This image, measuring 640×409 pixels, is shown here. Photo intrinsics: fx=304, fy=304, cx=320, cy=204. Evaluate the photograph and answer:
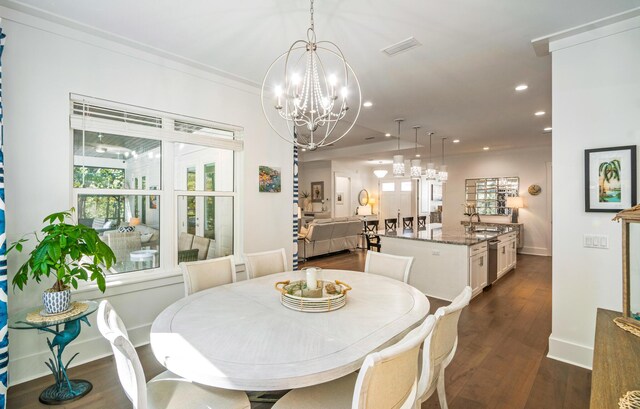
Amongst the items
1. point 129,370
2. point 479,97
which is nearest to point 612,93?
point 479,97

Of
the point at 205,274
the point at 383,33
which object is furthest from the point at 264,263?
the point at 383,33

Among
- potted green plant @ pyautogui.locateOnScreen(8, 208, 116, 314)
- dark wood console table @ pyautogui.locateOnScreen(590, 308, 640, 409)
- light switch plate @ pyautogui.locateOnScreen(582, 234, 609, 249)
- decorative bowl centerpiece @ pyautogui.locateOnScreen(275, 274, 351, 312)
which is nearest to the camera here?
dark wood console table @ pyautogui.locateOnScreen(590, 308, 640, 409)

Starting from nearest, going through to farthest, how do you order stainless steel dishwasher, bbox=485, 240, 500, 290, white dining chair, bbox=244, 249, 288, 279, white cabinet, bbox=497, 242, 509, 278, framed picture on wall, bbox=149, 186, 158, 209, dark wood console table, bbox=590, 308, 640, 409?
dark wood console table, bbox=590, 308, 640, 409 < white dining chair, bbox=244, 249, 288, 279 < framed picture on wall, bbox=149, 186, 158, 209 < stainless steel dishwasher, bbox=485, 240, 500, 290 < white cabinet, bbox=497, 242, 509, 278

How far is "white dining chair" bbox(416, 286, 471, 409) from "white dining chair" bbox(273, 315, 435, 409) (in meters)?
0.13

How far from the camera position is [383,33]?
259 centimetres

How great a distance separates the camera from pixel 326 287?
6.89ft

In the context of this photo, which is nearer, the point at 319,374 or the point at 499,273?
the point at 319,374

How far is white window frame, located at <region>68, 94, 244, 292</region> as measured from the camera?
2.64 meters

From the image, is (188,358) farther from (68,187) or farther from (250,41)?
(250,41)

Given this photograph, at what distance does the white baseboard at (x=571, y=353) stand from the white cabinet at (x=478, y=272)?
138 centimetres

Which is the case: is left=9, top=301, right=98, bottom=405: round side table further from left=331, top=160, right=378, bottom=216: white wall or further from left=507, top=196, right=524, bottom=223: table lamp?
left=507, top=196, right=524, bottom=223: table lamp

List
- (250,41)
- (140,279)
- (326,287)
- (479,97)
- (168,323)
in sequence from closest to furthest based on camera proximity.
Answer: (168,323)
(326,287)
(250,41)
(140,279)
(479,97)

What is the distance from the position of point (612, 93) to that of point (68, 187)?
4.51 m

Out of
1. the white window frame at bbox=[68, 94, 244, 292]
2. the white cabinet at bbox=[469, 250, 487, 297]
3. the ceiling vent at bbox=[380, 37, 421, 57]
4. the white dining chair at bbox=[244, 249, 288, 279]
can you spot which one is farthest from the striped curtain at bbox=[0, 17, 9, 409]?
the white cabinet at bbox=[469, 250, 487, 297]
